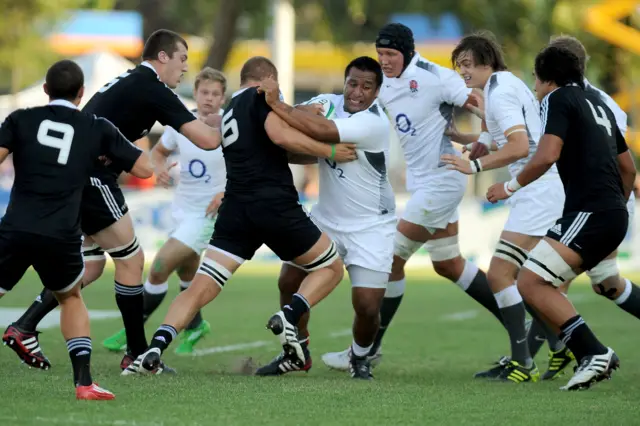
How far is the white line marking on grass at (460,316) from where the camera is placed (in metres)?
14.6

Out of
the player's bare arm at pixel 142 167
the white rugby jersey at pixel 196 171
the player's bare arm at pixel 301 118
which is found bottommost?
the white rugby jersey at pixel 196 171

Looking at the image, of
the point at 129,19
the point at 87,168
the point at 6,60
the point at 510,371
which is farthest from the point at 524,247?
the point at 129,19

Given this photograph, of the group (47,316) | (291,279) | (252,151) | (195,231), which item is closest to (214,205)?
(195,231)

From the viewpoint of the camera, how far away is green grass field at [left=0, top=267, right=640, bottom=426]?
21.9ft

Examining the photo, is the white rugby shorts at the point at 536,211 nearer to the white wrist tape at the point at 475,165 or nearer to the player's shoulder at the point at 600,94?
the player's shoulder at the point at 600,94

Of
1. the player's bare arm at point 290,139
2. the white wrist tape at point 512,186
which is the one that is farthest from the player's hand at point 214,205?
the white wrist tape at point 512,186

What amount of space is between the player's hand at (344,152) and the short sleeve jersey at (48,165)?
2020mm

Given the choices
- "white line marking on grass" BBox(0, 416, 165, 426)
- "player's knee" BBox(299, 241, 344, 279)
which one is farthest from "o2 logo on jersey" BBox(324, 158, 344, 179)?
"white line marking on grass" BBox(0, 416, 165, 426)

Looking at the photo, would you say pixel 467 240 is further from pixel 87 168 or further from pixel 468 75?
pixel 87 168

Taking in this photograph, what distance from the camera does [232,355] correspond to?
10578 mm

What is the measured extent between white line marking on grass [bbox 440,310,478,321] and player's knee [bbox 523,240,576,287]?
6199mm

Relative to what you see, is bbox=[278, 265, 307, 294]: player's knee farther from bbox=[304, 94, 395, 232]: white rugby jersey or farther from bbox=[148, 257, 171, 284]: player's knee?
bbox=[148, 257, 171, 284]: player's knee

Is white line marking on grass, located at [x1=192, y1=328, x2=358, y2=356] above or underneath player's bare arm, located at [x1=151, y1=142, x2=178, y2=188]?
underneath

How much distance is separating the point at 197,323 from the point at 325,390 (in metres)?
2.97
